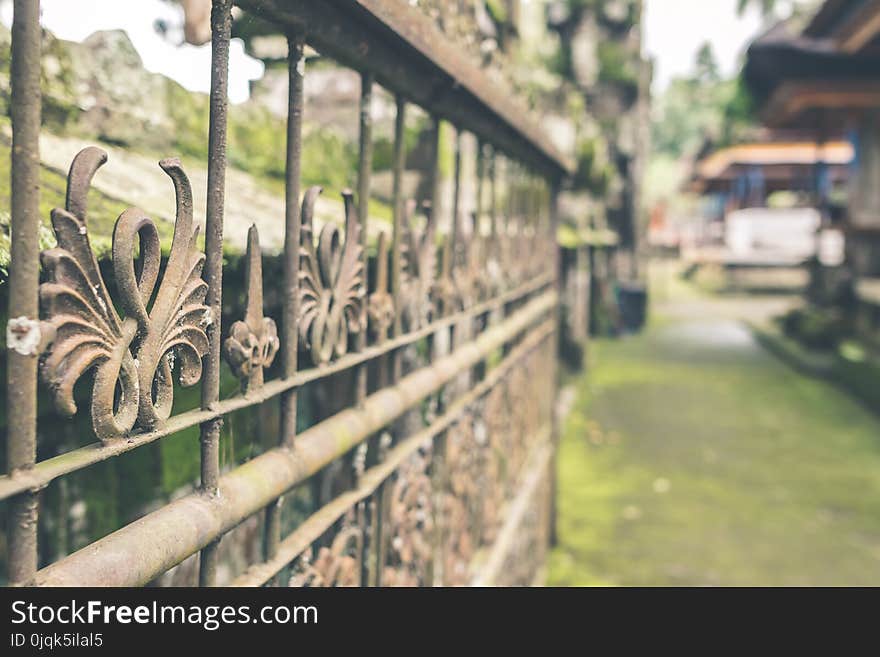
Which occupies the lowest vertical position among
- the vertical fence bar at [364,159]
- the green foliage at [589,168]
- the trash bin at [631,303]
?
the trash bin at [631,303]

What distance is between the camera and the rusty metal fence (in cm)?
65

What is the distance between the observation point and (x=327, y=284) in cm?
113

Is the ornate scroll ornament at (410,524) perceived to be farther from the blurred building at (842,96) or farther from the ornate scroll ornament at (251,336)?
the blurred building at (842,96)

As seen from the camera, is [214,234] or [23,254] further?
[214,234]

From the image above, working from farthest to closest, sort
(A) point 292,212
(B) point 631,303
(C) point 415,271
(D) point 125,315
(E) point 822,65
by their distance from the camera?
(E) point 822,65 → (B) point 631,303 → (C) point 415,271 → (A) point 292,212 → (D) point 125,315

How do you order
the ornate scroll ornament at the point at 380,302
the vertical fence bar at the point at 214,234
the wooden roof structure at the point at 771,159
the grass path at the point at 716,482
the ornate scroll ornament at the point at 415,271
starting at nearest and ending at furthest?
the vertical fence bar at the point at 214,234
the ornate scroll ornament at the point at 380,302
the ornate scroll ornament at the point at 415,271
the grass path at the point at 716,482
the wooden roof structure at the point at 771,159

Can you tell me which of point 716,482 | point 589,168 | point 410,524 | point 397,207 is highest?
point 589,168

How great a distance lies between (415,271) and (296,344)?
0.48 metres

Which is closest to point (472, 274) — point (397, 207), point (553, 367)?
point (397, 207)

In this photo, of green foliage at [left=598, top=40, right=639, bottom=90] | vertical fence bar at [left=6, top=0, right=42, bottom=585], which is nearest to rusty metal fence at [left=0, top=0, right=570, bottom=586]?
vertical fence bar at [left=6, top=0, right=42, bottom=585]

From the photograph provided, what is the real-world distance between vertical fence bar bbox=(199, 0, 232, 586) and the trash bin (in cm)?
1098

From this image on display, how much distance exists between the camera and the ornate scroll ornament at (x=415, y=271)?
4.88 ft

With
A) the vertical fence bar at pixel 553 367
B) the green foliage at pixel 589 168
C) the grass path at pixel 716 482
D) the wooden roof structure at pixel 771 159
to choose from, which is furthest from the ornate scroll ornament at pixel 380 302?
the wooden roof structure at pixel 771 159

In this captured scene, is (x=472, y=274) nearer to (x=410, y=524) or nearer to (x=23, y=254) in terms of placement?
(x=410, y=524)
